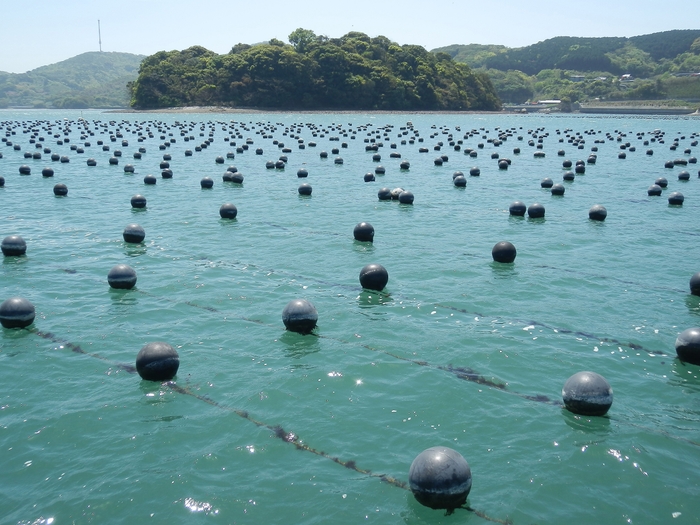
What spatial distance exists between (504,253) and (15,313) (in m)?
13.8

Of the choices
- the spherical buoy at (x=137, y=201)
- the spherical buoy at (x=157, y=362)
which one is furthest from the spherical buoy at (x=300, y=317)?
the spherical buoy at (x=137, y=201)

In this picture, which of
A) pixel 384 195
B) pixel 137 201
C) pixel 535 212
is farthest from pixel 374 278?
pixel 137 201

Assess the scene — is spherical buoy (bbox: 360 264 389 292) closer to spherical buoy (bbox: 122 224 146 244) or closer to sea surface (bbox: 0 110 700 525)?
sea surface (bbox: 0 110 700 525)

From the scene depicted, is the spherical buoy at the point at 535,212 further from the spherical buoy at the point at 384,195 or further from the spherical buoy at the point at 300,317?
the spherical buoy at the point at 300,317

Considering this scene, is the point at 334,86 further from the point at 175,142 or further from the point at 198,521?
the point at 198,521

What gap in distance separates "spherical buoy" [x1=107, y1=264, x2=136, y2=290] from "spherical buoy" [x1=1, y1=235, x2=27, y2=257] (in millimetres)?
5213

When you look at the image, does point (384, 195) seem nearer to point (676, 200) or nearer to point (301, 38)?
point (676, 200)

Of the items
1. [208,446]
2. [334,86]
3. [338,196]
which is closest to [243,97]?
[334,86]

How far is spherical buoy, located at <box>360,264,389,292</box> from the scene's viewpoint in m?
17.0

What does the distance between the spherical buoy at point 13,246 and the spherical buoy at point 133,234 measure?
129 inches

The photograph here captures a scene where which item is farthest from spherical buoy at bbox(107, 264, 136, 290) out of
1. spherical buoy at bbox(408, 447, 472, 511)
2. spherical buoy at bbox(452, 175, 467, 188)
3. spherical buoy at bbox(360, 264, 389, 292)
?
spherical buoy at bbox(452, 175, 467, 188)

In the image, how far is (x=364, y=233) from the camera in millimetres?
22766

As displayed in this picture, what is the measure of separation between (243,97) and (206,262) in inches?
5722

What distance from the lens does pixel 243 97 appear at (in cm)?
15800
